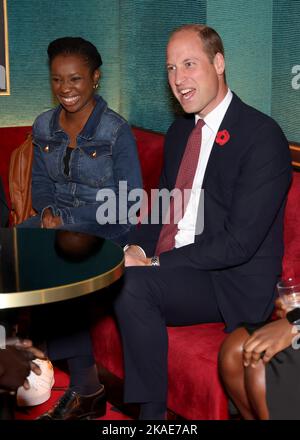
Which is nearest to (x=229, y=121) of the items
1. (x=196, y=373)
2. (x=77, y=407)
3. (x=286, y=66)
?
(x=286, y=66)

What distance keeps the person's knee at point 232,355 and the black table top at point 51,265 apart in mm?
460

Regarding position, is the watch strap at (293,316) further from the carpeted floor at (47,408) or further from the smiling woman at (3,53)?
the smiling woman at (3,53)

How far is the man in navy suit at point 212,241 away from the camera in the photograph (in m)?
2.90

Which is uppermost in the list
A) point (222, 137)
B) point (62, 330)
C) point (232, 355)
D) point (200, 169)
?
→ point (222, 137)

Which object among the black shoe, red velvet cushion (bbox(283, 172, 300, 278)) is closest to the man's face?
red velvet cushion (bbox(283, 172, 300, 278))

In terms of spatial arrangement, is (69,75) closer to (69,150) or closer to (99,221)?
(69,150)

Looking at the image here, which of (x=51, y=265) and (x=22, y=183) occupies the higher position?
(x=51, y=265)

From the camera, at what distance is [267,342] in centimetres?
255

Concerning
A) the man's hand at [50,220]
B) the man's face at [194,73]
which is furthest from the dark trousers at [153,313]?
the man's hand at [50,220]

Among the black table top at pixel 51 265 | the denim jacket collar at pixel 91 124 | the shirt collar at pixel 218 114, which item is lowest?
the black table top at pixel 51 265

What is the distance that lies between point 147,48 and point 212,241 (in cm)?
195

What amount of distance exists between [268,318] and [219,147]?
0.68 m

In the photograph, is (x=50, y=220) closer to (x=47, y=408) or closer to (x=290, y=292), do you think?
(x=47, y=408)
